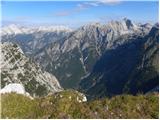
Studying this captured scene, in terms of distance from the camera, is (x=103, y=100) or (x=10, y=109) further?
(x=103, y=100)

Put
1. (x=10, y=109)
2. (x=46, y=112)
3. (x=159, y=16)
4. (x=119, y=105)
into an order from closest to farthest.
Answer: (x=159, y=16), (x=10, y=109), (x=46, y=112), (x=119, y=105)

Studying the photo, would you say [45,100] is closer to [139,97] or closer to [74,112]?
[74,112]

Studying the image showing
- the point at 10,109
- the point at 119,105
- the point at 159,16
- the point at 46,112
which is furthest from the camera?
the point at 119,105

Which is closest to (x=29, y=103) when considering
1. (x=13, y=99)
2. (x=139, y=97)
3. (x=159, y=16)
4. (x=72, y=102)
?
(x=13, y=99)

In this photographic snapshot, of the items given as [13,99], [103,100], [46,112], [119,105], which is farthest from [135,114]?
[13,99]

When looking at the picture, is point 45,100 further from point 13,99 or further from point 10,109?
point 10,109

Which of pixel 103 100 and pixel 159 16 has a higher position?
pixel 159 16
